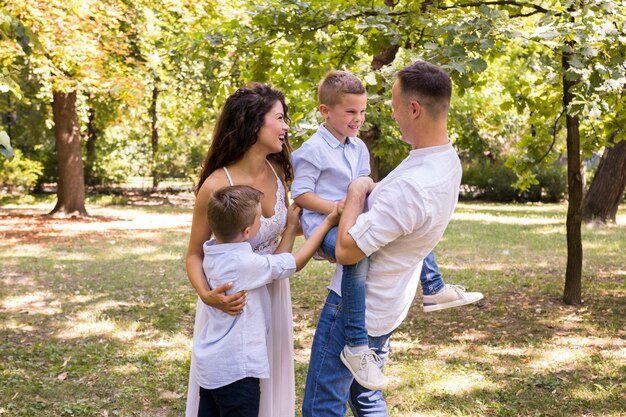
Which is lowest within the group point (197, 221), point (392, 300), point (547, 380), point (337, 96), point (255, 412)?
point (547, 380)

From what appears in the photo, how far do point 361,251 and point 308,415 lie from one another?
737 millimetres

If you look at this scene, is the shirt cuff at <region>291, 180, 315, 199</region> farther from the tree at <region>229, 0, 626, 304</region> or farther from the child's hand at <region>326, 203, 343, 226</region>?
the tree at <region>229, 0, 626, 304</region>

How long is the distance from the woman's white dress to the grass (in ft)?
5.82

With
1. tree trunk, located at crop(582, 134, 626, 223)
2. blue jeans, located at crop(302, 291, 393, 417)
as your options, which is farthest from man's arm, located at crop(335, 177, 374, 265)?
tree trunk, located at crop(582, 134, 626, 223)

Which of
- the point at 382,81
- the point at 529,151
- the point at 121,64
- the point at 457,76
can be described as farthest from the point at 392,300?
the point at 121,64

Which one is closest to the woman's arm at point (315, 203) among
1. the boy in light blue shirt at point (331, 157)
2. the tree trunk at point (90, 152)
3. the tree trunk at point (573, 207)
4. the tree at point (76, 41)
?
the boy in light blue shirt at point (331, 157)

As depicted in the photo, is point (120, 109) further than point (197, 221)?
Yes

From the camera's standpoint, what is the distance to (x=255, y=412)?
2.90 metres

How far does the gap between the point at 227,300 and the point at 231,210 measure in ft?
1.16

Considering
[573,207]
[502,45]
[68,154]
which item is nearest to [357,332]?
[502,45]

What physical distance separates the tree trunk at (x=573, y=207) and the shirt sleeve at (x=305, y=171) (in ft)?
15.6

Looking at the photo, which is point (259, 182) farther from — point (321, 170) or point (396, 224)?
point (396, 224)

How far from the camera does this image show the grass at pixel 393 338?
16.9ft

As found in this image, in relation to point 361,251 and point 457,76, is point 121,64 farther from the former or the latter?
point 361,251
